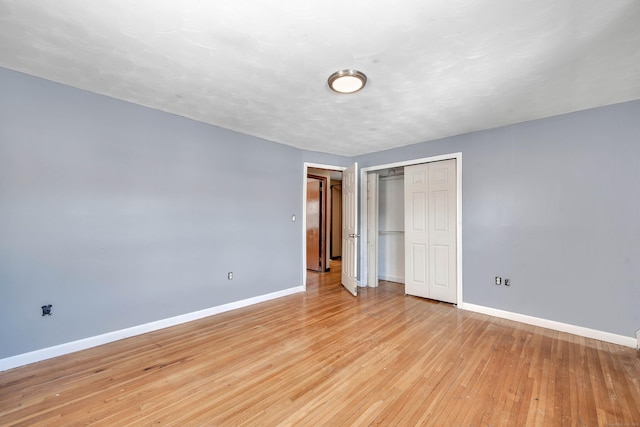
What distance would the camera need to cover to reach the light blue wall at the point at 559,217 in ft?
8.63

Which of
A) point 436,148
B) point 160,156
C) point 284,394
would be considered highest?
point 436,148

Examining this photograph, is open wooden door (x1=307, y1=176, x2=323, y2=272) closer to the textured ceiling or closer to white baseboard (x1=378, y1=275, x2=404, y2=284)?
white baseboard (x1=378, y1=275, x2=404, y2=284)

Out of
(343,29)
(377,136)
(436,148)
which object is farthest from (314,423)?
(436,148)

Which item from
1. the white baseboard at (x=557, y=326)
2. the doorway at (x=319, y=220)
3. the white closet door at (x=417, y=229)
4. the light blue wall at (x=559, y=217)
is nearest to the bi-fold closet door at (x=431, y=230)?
the white closet door at (x=417, y=229)

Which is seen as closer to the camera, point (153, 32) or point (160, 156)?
point (153, 32)

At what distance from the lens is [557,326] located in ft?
9.66

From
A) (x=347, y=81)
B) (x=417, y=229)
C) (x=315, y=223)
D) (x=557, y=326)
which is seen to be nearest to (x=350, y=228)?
(x=417, y=229)

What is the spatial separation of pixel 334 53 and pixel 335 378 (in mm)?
2527

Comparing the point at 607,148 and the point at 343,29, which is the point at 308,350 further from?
the point at 607,148

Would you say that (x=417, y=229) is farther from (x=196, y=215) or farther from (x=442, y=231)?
(x=196, y=215)

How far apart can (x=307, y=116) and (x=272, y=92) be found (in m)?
0.65

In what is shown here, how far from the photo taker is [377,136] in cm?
382

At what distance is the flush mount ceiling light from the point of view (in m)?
2.13

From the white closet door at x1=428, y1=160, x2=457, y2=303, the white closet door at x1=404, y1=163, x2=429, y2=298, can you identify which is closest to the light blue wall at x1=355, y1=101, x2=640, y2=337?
the white closet door at x1=428, y1=160, x2=457, y2=303
